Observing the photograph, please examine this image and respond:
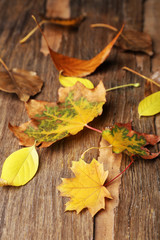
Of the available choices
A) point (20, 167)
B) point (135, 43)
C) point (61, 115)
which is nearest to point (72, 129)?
point (61, 115)

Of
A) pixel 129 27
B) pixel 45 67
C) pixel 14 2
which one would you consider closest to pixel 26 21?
pixel 14 2

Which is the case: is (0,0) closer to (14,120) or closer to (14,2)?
(14,2)

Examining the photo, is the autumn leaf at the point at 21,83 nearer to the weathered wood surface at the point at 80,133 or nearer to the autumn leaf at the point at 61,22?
the weathered wood surface at the point at 80,133

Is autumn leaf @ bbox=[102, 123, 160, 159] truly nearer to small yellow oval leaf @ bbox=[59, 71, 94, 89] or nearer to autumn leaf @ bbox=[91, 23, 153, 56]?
small yellow oval leaf @ bbox=[59, 71, 94, 89]

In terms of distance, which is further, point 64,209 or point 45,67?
point 45,67

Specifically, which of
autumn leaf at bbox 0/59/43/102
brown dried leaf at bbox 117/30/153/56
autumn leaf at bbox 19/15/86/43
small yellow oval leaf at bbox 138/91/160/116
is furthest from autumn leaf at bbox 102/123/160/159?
autumn leaf at bbox 19/15/86/43

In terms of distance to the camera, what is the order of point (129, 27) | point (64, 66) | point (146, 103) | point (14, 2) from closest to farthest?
point (146, 103)
point (64, 66)
point (129, 27)
point (14, 2)

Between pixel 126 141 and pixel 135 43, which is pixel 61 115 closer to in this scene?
pixel 126 141

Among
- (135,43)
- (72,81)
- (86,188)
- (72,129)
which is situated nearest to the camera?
(86,188)

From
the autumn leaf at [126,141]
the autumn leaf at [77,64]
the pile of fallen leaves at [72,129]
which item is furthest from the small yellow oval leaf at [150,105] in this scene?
the autumn leaf at [77,64]
